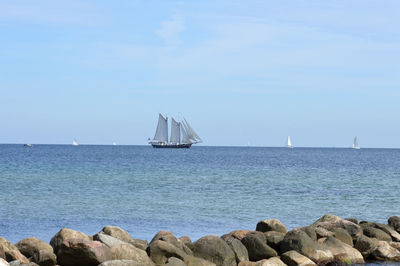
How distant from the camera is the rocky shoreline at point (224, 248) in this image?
1477cm

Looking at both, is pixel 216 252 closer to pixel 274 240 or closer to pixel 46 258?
pixel 274 240

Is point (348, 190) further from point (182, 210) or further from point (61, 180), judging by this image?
point (61, 180)

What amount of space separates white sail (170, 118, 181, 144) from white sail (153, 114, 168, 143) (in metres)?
1.59

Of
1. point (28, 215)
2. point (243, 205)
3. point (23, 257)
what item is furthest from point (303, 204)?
point (23, 257)

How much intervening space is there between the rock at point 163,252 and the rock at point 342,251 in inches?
178

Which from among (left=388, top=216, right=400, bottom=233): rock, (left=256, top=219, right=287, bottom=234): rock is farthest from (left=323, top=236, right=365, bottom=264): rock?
(left=388, top=216, right=400, bottom=233): rock

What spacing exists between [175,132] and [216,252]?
153 m

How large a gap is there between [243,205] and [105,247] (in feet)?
68.1

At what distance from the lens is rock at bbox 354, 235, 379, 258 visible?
18750mm

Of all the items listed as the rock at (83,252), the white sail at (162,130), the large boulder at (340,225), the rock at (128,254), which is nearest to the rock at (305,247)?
the large boulder at (340,225)

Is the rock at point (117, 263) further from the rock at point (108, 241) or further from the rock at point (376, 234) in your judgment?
the rock at point (376, 234)

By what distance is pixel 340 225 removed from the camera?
66.6 ft

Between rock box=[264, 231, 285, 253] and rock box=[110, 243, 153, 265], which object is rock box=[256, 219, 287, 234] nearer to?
rock box=[264, 231, 285, 253]

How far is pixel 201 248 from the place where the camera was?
16531 mm
